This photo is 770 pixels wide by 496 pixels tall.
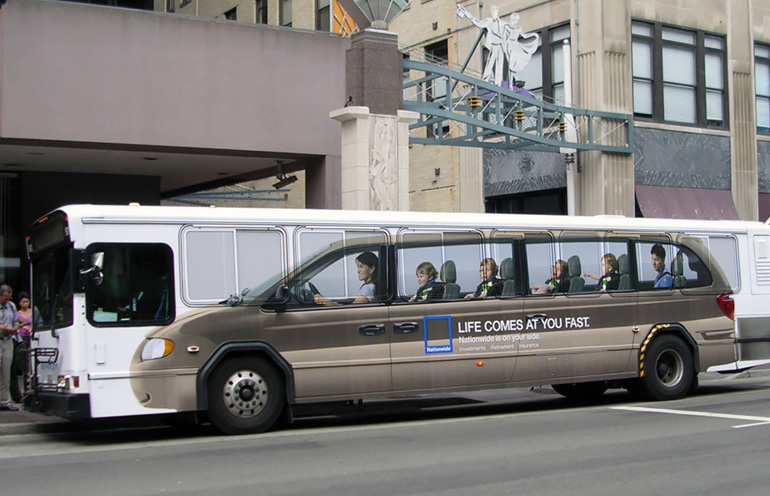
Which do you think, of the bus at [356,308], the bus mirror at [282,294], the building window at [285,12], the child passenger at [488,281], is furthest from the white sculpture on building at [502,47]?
the bus mirror at [282,294]

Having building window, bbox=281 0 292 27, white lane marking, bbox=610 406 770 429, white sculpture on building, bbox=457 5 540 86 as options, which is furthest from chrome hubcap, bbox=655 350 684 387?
building window, bbox=281 0 292 27

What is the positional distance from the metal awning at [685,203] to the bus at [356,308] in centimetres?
987

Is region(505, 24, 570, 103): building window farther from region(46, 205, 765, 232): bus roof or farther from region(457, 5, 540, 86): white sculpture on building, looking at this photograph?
region(46, 205, 765, 232): bus roof

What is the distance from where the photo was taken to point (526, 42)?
24.8 metres

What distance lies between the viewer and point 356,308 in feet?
40.3

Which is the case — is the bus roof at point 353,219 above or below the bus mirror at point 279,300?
above

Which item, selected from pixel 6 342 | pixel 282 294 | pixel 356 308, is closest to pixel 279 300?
pixel 282 294

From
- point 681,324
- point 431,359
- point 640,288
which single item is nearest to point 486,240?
point 431,359

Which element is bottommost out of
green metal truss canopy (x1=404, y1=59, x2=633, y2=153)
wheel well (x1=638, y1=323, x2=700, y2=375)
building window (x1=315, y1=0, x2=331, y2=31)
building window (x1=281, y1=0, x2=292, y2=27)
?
wheel well (x1=638, y1=323, x2=700, y2=375)

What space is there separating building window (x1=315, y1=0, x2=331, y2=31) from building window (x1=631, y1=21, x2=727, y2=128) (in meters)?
11.1

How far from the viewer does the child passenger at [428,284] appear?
12.7m

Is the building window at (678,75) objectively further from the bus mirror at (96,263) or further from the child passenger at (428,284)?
the bus mirror at (96,263)

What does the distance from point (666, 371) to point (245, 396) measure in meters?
6.95

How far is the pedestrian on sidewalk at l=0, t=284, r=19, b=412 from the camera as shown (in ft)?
43.8
